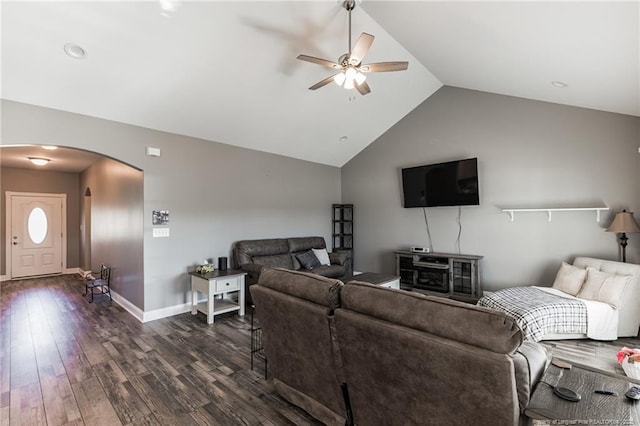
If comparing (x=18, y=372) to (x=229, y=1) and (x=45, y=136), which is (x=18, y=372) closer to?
(x=45, y=136)

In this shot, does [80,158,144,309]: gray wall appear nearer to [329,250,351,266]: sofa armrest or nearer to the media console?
[329,250,351,266]: sofa armrest

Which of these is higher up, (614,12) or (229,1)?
(229,1)

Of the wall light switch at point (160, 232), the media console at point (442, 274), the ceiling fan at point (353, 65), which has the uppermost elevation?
the ceiling fan at point (353, 65)

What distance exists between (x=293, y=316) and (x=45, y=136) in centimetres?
360

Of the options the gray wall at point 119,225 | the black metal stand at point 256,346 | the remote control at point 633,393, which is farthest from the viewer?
the gray wall at point 119,225

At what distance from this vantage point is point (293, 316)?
1.98 m

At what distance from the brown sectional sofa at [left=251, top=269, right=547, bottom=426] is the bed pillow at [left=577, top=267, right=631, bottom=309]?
2.64m

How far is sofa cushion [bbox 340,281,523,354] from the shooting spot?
4.01ft

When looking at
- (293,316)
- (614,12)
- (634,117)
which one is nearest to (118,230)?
(293,316)

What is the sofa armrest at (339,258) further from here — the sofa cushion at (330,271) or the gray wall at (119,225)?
the gray wall at (119,225)

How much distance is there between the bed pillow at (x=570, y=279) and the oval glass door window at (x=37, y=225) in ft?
34.8

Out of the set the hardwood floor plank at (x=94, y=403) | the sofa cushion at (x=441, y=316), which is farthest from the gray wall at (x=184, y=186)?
the sofa cushion at (x=441, y=316)

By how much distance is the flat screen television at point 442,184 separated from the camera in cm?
507


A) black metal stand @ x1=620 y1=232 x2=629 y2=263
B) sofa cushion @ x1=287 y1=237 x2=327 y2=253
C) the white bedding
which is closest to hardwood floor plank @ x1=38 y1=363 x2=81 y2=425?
sofa cushion @ x1=287 y1=237 x2=327 y2=253
